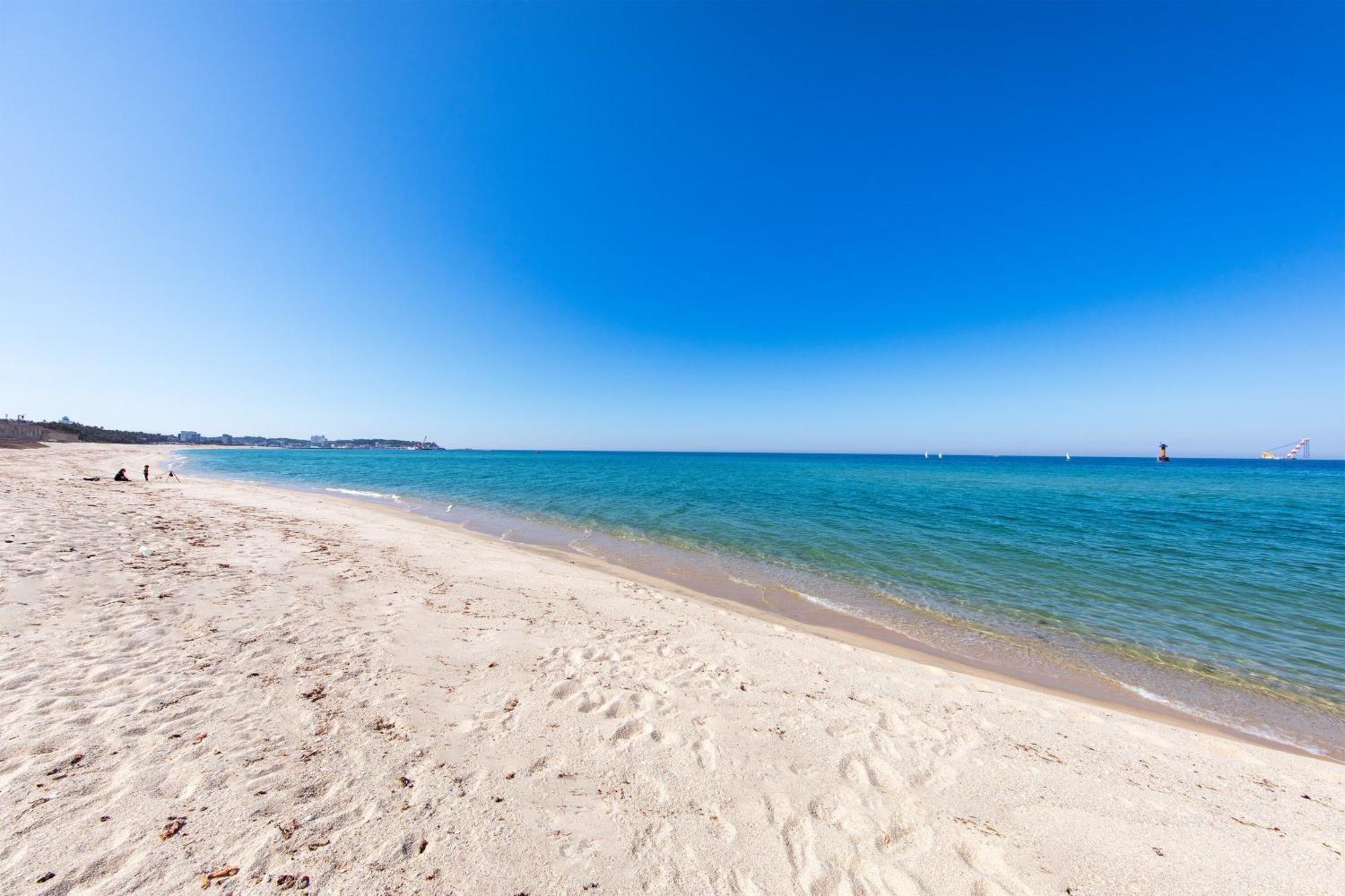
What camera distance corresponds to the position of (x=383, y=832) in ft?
10.3

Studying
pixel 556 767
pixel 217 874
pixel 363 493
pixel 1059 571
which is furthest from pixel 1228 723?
pixel 363 493

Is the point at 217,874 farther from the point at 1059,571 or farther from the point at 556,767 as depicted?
the point at 1059,571

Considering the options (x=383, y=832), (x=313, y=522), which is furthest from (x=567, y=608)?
(x=313, y=522)

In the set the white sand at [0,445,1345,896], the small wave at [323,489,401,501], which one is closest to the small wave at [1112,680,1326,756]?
the white sand at [0,445,1345,896]

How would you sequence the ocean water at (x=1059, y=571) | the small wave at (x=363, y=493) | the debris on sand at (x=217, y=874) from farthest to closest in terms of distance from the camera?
the small wave at (x=363, y=493) → the ocean water at (x=1059, y=571) → the debris on sand at (x=217, y=874)

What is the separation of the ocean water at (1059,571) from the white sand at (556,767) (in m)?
2.28

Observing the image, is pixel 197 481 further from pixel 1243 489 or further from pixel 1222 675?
pixel 1243 489

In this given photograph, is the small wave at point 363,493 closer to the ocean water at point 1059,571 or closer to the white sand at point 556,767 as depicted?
the ocean water at point 1059,571

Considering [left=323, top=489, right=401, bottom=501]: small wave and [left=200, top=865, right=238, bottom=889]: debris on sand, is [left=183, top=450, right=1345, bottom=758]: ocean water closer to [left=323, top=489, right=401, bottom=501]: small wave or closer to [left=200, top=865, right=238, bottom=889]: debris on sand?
[left=323, top=489, right=401, bottom=501]: small wave

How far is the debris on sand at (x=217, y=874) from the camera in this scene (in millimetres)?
2660

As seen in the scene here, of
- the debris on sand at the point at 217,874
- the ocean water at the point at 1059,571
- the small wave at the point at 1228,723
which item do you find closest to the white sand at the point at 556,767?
the debris on sand at the point at 217,874

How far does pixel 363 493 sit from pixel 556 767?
3433cm

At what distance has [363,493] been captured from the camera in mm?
31703

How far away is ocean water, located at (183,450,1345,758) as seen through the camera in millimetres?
8219
